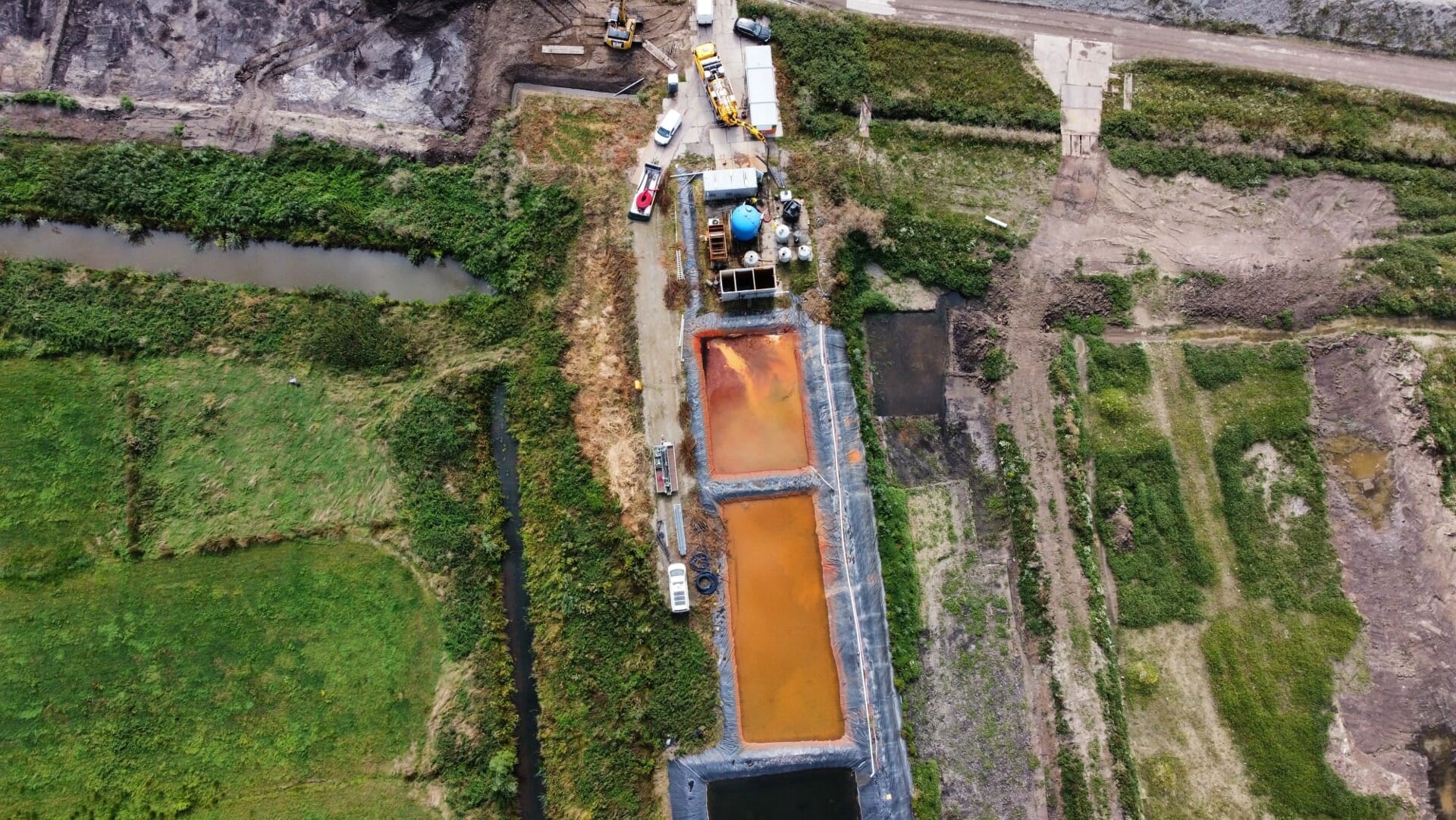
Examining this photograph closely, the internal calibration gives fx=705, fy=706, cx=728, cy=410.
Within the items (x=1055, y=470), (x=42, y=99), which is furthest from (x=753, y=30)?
(x=42, y=99)

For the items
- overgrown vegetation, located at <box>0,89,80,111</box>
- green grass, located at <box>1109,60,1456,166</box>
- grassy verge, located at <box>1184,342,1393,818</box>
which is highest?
overgrown vegetation, located at <box>0,89,80,111</box>

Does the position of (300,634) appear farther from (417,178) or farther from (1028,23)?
Result: (1028,23)

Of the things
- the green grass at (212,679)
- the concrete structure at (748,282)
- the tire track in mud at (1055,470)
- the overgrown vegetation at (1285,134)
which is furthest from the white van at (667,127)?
the green grass at (212,679)

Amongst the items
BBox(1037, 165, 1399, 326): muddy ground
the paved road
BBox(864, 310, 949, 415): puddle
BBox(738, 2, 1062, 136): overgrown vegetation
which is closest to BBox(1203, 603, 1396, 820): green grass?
BBox(1037, 165, 1399, 326): muddy ground

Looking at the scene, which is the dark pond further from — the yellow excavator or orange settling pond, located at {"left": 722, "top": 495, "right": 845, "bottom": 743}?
the yellow excavator

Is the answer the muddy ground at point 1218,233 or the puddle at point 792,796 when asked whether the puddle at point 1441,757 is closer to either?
the muddy ground at point 1218,233

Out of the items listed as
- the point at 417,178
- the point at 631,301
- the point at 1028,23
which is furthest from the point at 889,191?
the point at 417,178
